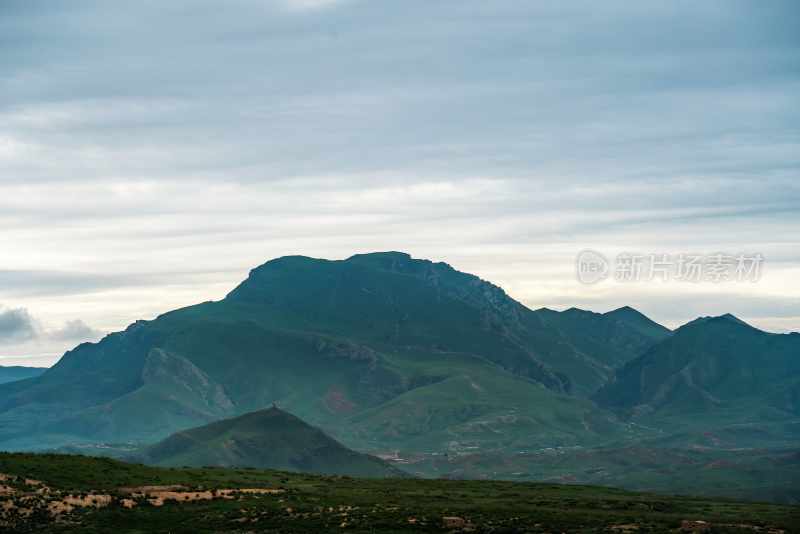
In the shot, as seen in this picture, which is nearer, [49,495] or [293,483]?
[49,495]

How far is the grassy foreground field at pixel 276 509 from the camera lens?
483 feet

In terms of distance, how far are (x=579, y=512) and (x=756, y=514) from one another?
32014 mm

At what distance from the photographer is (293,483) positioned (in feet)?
651

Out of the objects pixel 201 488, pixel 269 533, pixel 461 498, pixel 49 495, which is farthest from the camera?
pixel 461 498

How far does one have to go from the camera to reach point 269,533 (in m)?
144

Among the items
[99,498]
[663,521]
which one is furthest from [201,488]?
[663,521]

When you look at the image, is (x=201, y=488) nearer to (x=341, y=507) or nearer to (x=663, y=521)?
(x=341, y=507)

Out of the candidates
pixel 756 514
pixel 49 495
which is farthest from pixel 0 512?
pixel 756 514

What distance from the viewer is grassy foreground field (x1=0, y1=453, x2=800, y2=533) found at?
147m

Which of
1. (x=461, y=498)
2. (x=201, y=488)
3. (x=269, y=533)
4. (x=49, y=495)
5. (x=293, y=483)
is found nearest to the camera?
(x=269, y=533)

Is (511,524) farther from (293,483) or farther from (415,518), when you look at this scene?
(293,483)

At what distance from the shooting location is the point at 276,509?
158 meters

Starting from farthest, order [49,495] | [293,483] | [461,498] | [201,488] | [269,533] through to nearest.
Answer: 1. [293,483]
2. [461,498]
3. [201,488]
4. [49,495]
5. [269,533]

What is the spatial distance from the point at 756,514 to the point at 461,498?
46.5 metres
